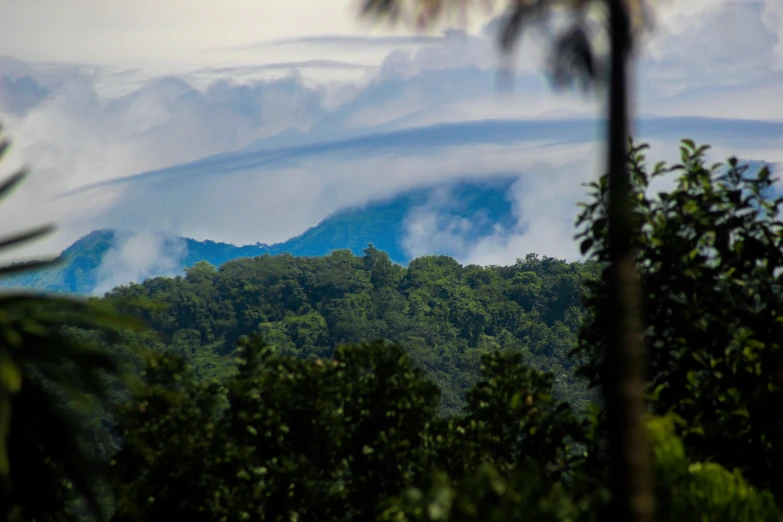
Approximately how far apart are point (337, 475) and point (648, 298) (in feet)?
18.6

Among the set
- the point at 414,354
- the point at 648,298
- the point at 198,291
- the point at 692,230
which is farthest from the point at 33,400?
the point at 198,291

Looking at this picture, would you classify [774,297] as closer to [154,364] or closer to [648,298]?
[648,298]

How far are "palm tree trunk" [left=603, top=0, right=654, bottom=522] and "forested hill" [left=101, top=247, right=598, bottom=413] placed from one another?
356 feet

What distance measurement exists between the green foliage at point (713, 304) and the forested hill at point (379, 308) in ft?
337

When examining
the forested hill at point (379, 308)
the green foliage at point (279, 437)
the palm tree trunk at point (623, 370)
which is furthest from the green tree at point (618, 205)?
the forested hill at point (379, 308)

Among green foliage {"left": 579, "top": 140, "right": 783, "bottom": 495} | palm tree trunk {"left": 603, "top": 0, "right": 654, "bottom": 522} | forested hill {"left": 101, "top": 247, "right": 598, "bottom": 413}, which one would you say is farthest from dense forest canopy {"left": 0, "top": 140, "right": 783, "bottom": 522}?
forested hill {"left": 101, "top": 247, "right": 598, "bottom": 413}

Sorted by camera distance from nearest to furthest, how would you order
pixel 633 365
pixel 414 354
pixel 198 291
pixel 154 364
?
pixel 633 365
pixel 154 364
pixel 414 354
pixel 198 291

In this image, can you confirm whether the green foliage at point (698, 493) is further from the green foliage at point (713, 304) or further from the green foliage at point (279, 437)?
the green foliage at point (279, 437)

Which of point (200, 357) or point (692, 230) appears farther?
point (200, 357)

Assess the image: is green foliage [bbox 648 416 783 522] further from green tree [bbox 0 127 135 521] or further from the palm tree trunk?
green tree [bbox 0 127 135 521]

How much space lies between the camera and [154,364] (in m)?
14.9

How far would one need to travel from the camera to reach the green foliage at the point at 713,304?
12.8m

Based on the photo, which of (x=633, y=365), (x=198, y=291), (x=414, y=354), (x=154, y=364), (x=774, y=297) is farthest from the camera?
(x=198, y=291)

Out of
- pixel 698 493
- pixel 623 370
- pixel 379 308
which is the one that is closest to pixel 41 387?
pixel 623 370
